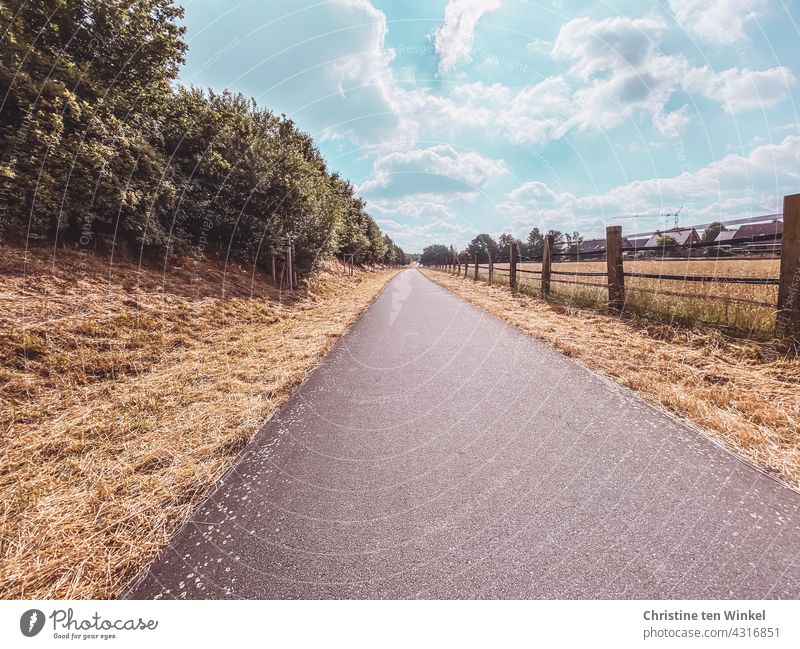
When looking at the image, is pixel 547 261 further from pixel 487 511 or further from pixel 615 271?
pixel 487 511

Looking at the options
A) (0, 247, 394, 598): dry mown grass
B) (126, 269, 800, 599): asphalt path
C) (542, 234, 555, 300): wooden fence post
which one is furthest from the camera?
(542, 234, 555, 300): wooden fence post

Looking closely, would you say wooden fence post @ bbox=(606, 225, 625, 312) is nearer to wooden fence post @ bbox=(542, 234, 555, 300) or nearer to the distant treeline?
wooden fence post @ bbox=(542, 234, 555, 300)

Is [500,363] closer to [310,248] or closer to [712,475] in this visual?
[712,475]

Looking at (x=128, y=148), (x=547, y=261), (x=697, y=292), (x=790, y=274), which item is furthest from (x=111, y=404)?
(x=547, y=261)

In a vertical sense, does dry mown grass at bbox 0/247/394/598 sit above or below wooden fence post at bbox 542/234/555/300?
below

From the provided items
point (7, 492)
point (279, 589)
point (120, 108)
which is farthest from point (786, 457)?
point (120, 108)

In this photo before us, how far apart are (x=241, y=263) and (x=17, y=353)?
7.06 meters

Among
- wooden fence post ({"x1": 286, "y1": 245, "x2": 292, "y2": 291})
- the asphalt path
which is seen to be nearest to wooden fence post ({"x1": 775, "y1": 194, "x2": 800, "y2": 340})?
the asphalt path

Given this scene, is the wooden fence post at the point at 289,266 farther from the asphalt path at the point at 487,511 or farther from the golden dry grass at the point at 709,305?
the golden dry grass at the point at 709,305

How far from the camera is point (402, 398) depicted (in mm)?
3176

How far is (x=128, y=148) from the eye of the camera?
5746mm

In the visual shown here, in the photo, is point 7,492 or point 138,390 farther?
point 138,390

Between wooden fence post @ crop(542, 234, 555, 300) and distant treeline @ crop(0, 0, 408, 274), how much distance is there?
7.96 meters

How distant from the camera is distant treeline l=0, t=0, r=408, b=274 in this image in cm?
458
